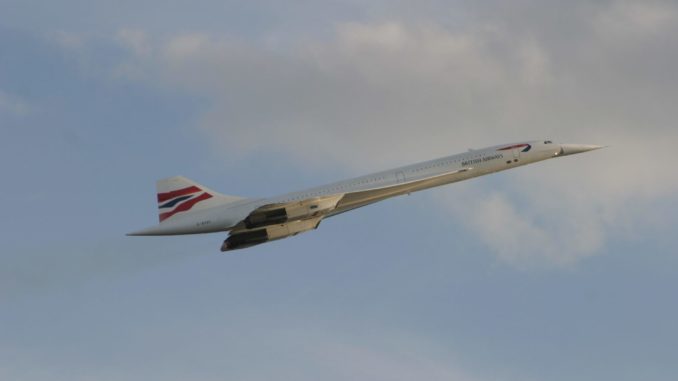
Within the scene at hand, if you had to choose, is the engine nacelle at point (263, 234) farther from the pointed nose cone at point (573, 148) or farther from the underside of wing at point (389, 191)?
the pointed nose cone at point (573, 148)

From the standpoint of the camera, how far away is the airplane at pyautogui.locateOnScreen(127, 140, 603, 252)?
4284cm

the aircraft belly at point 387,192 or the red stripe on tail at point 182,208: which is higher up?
the red stripe on tail at point 182,208

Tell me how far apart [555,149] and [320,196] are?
14.4 metres

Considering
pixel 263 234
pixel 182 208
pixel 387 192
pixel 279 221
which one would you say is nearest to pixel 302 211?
pixel 279 221

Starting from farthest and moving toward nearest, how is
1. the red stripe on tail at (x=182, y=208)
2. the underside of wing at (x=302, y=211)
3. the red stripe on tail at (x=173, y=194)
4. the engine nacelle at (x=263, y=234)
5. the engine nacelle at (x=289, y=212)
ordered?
the engine nacelle at (x=263, y=234), the red stripe on tail at (x=173, y=194), the red stripe on tail at (x=182, y=208), the underside of wing at (x=302, y=211), the engine nacelle at (x=289, y=212)

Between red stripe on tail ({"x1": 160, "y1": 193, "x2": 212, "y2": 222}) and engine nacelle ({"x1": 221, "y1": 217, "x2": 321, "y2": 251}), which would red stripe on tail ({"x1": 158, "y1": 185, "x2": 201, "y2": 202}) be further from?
engine nacelle ({"x1": 221, "y1": 217, "x2": 321, "y2": 251})

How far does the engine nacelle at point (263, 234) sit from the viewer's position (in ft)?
147

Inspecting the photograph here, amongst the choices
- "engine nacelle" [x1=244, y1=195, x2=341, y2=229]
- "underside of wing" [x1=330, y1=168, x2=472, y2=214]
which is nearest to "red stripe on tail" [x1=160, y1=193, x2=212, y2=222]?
"engine nacelle" [x1=244, y1=195, x2=341, y2=229]

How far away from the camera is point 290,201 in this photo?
42625mm

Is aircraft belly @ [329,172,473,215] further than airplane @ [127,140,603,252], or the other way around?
aircraft belly @ [329,172,473,215]

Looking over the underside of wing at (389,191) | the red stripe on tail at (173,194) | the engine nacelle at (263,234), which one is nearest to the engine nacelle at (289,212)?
the underside of wing at (389,191)

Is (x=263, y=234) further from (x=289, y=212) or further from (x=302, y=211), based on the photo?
(x=302, y=211)

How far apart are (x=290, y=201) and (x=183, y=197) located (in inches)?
230

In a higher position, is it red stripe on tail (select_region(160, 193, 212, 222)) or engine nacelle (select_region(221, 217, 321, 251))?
red stripe on tail (select_region(160, 193, 212, 222))
